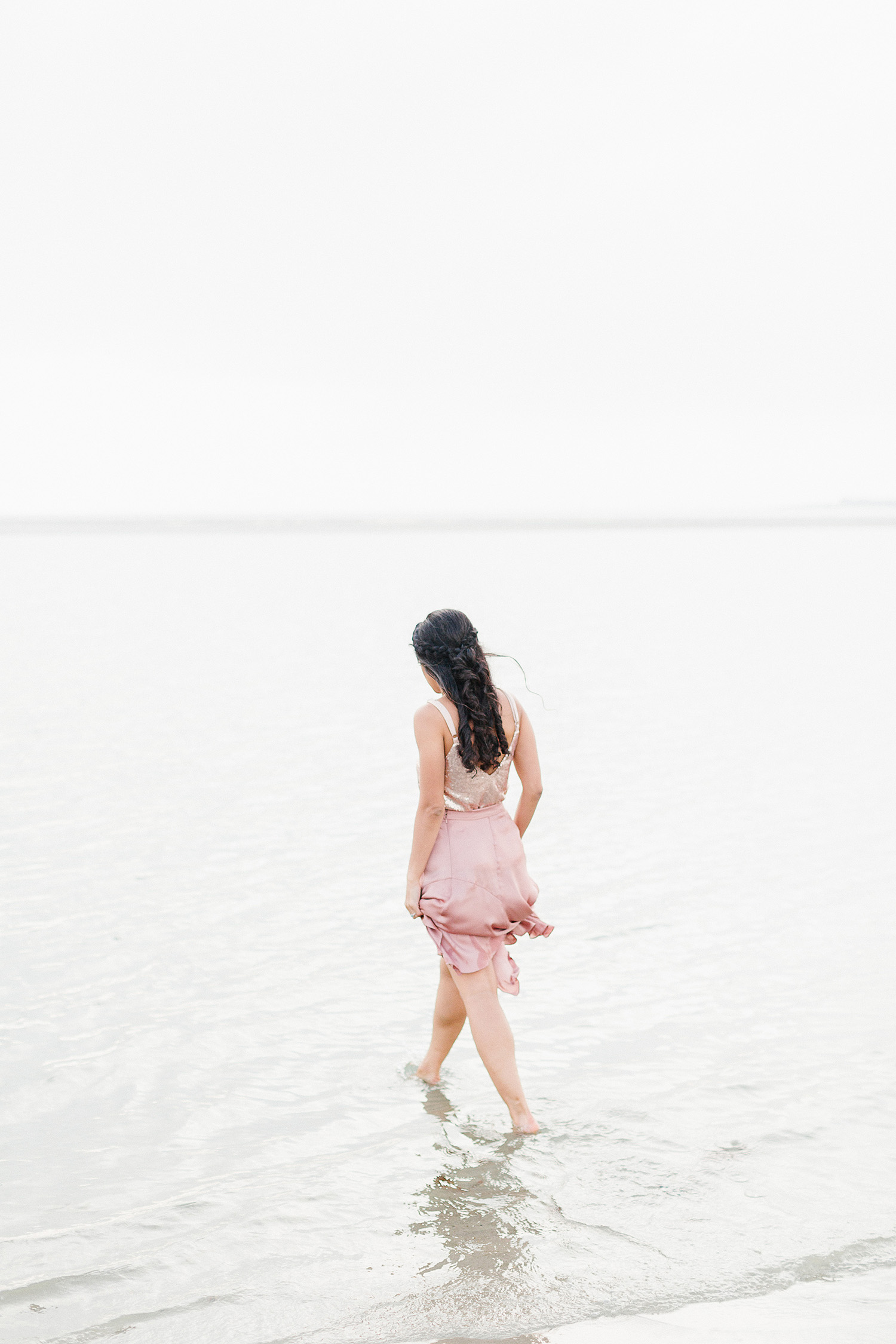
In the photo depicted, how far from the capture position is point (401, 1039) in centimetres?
584

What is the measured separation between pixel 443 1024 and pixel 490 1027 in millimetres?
525

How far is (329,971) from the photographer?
22.0 feet

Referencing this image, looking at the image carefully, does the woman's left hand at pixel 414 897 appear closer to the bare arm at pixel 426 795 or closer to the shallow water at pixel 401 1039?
the bare arm at pixel 426 795

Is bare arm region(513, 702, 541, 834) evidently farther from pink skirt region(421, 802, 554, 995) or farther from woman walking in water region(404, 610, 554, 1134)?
pink skirt region(421, 802, 554, 995)

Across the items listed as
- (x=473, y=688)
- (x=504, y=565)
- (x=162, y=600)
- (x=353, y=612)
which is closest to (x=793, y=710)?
(x=473, y=688)

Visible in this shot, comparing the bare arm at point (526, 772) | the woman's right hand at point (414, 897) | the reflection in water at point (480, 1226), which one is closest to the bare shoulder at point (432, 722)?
the bare arm at point (526, 772)

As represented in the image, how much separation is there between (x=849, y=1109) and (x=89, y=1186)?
3.14 metres

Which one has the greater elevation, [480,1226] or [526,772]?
[526,772]

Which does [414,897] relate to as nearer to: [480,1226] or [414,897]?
[414,897]

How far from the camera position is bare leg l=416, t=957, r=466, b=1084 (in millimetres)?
4922

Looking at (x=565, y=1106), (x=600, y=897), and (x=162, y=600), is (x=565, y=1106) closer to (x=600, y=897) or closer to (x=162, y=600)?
(x=600, y=897)

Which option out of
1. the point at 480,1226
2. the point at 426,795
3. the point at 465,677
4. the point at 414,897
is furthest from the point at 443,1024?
the point at 465,677

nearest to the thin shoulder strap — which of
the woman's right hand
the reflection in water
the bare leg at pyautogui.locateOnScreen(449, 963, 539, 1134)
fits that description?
the woman's right hand

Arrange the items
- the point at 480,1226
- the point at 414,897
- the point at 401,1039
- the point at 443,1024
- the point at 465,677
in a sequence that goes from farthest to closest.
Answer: the point at 401,1039 → the point at 443,1024 → the point at 414,897 → the point at 465,677 → the point at 480,1226
